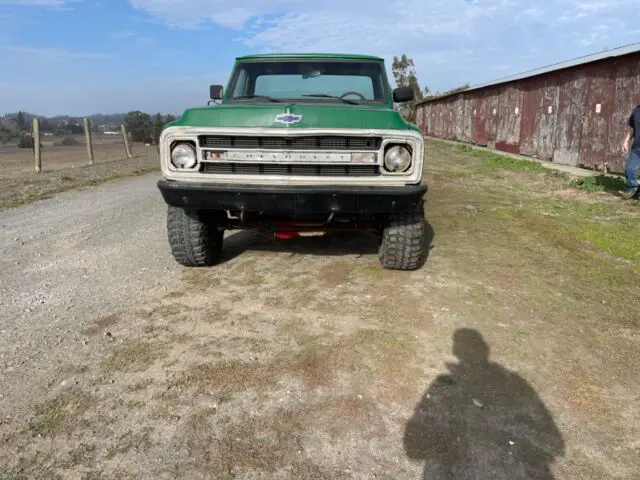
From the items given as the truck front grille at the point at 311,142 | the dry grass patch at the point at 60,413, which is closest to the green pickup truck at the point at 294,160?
the truck front grille at the point at 311,142

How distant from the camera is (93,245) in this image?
17.2 feet

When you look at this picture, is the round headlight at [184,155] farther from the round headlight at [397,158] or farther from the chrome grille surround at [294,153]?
the round headlight at [397,158]

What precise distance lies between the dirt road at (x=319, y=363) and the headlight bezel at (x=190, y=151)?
0.98m

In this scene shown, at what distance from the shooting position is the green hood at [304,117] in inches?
138

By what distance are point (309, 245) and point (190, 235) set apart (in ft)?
4.81

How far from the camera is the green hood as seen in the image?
11.5 ft

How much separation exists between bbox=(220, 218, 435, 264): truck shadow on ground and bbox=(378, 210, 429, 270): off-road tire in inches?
23.0

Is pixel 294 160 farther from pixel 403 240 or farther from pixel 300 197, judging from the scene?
pixel 403 240

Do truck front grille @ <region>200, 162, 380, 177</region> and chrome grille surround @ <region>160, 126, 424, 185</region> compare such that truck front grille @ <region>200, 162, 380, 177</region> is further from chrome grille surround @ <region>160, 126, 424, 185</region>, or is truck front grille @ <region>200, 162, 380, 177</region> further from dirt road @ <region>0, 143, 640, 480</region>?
dirt road @ <region>0, 143, 640, 480</region>

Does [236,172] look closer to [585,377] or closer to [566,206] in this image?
[585,377]

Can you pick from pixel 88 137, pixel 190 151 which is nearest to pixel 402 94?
pixel 190 151

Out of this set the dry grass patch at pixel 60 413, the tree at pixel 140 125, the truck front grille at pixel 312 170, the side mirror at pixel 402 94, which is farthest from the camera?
the tree at pixel 140 125

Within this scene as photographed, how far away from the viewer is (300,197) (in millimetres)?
3510

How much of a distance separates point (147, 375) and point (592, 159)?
40.8 feet
